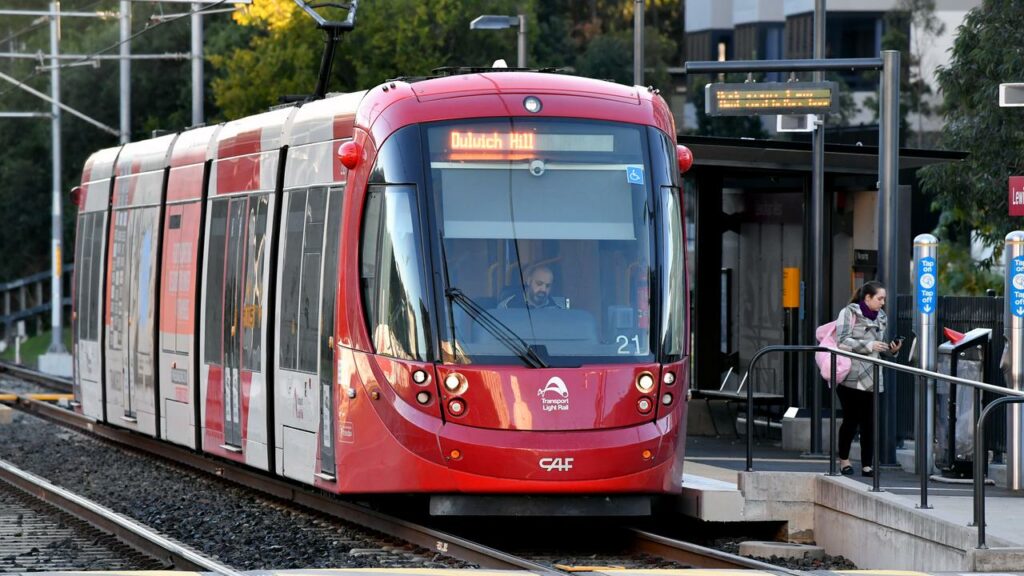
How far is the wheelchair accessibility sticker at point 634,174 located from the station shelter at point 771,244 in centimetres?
444

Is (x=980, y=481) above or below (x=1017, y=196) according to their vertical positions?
below

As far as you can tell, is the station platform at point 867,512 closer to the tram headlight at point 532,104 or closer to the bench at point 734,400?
the bench at point 734,400

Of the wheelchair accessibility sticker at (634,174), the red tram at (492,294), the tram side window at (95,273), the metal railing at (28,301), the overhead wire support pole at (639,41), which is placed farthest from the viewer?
the metal railing at (28,301)

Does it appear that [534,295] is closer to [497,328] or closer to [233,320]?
[497,328]

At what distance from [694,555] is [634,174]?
2.58 meters

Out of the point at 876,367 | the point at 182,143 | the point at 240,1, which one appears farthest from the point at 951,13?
the point at 876,367

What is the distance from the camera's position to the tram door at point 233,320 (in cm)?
1639

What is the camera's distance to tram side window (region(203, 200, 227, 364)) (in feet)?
55.7

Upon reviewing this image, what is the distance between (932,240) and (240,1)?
12.4 metres

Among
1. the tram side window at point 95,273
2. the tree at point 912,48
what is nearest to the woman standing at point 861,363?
the tram side window at point 95,273

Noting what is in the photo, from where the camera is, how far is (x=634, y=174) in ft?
43.8

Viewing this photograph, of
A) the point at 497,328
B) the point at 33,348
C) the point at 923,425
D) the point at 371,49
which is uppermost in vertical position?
the point at 371,49

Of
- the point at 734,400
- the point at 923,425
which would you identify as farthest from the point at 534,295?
the point at 734,400

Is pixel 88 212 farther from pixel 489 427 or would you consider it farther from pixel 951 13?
pixel 951 13
